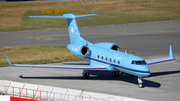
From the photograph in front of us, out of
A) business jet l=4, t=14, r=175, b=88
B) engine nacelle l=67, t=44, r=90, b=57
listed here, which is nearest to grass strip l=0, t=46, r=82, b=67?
business jet l=4, t=14, r=175, b=88

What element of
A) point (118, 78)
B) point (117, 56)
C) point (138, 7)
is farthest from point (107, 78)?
point (138, 7)

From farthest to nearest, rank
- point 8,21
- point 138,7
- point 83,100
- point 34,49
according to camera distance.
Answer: point 138,7 < point 8,21 < point 34,49 < point 83,100

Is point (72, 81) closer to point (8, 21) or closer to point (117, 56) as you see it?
point (117, 56)

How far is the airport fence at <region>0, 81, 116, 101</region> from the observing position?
19.1 meters

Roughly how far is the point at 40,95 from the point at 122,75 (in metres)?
11.3

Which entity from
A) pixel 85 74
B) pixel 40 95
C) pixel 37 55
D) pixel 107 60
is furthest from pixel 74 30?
pixel 40 95

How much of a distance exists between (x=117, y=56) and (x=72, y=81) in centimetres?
472

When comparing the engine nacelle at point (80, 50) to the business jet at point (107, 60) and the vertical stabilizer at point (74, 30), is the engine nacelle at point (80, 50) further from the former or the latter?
the vertical stabilizer at point (74, 30)

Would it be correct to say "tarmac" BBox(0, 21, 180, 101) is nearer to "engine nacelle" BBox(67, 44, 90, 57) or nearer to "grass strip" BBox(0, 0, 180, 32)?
"engine nacelle" BBox(67, 44, 90, 57)

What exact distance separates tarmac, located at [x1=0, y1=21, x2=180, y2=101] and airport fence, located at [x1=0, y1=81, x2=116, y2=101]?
405 cm

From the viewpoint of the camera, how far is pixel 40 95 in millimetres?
20344

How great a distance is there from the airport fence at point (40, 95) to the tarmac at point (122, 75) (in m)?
4.05

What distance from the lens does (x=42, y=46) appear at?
46688 millimetres

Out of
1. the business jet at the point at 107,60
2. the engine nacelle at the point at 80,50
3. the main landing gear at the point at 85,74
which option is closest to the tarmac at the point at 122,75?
the main landing gear at the point at 85,74
